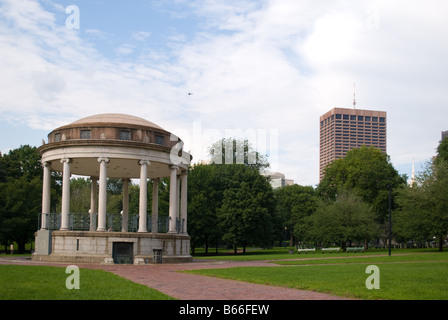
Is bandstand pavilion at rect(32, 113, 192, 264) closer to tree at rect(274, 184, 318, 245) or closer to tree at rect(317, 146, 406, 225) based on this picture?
tree at rect(317, 146, 406, 225)

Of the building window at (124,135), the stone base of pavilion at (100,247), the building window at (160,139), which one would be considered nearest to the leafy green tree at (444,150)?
the building window at (160,139)

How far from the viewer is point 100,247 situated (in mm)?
37969

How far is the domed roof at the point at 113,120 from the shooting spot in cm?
4103

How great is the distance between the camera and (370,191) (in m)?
75.8

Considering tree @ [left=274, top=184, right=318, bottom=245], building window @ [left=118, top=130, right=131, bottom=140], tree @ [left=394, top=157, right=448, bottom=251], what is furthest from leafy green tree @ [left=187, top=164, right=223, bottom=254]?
tree @ [left=274, top=184, right=318, bottom=245]

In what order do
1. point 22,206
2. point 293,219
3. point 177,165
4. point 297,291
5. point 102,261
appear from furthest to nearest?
point 293,219, point 22,206, point 177,165, point 102,261, point 297,291

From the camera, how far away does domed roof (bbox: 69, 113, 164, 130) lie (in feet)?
135

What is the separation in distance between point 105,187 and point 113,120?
5852 mm

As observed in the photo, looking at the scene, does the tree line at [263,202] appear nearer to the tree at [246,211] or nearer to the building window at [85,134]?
the tree at [246,211]

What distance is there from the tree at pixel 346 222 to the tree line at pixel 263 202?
0.43 feet
